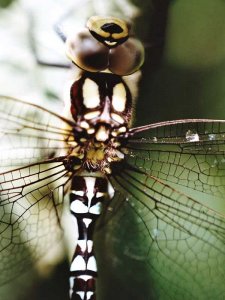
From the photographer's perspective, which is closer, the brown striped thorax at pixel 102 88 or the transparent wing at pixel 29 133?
the transparent wing at pixel 29 133

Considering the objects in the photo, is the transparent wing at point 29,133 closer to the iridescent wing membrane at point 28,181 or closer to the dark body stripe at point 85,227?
the iridescent wing membrane at point 28,181

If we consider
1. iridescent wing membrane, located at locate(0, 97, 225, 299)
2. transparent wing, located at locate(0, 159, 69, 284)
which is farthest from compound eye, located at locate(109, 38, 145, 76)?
transparent wing, located at locate(0, 159, 69, 284)

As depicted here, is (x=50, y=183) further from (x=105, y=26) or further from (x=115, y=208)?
(x=105, y=26)

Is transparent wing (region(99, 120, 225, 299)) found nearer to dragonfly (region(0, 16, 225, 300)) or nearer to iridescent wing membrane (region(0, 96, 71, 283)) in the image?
dragonfly (region(0, 16, 225, 300))

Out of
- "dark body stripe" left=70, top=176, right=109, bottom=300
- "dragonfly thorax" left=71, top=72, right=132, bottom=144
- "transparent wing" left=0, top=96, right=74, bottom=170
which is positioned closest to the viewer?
"transparent wing" left=0, top=96, right=74, bottom=170

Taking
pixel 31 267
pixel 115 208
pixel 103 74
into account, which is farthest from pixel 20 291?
pixel 103 74

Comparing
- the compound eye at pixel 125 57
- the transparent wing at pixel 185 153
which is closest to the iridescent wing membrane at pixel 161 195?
the transparent wing at pixel 185 153

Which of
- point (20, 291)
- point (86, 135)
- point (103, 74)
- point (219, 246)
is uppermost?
point (103, 74)

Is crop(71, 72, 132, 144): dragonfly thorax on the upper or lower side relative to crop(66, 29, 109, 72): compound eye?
lower
